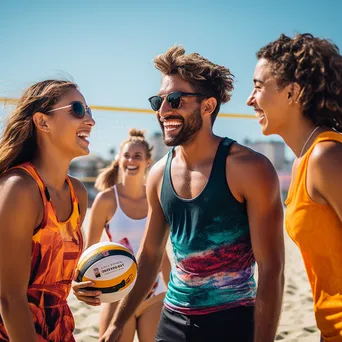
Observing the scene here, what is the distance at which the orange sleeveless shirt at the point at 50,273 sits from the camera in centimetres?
202

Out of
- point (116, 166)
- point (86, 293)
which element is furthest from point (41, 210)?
point (116, 166)

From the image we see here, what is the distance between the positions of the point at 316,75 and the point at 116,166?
277 cm

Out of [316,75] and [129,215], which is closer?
[316,75]

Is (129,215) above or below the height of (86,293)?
below

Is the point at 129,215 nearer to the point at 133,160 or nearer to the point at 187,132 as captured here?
the point at 133,160

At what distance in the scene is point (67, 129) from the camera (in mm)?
2309

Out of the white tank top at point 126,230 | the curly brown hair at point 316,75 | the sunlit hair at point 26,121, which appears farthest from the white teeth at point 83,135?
the white tank top at point 126,230

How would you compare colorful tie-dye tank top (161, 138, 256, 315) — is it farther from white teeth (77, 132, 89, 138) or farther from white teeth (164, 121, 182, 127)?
white teeth (77, 132, 89, 138)

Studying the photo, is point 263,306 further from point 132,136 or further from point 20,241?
point 132,136

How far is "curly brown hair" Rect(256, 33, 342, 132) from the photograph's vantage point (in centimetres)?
202

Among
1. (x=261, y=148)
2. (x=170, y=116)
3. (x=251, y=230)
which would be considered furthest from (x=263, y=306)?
(x=261, y=148)

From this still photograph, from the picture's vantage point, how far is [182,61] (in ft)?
8.27

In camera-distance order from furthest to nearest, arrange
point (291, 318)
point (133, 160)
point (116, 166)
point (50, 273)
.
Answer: point (291, 318)
point (116, 166)
point (133, 160)
point (50, 273)

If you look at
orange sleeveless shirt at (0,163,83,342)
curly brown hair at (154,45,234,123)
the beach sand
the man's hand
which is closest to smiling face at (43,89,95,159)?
orange sleeveless shirt at (0,163,83,342)
